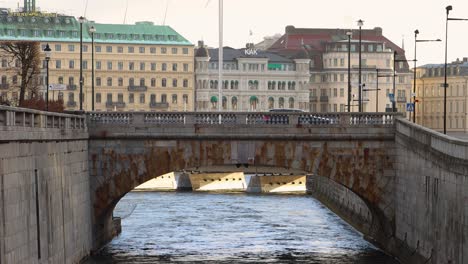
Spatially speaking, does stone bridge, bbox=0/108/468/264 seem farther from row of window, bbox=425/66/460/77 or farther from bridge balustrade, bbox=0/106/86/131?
row of window, bbox=425/66/460/77

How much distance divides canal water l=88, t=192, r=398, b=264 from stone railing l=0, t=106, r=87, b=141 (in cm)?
653

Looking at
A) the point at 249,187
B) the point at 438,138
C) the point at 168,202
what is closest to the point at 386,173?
the point at 438,138

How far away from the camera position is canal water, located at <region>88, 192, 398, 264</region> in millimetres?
59906

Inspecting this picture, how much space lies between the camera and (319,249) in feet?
209

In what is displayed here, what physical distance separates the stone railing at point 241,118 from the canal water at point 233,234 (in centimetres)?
655

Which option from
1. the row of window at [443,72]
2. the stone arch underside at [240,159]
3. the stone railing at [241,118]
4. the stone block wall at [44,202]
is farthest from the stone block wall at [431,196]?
the row of window at [443,72]

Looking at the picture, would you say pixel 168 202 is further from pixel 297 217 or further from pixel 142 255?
pixel 142 255

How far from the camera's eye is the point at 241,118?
6156 centimetres

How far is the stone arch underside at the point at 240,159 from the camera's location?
60656 millimetres

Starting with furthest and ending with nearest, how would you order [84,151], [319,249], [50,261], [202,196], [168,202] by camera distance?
Answer: 1. [202,196]
2. [168,202]
3. [319,249]
4. [84,151]
5. [50,261]

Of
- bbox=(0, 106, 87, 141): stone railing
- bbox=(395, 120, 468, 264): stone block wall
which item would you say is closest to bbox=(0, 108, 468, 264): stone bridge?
bbox=(395, 120, 468, 264): stone block wall

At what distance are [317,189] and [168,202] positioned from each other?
12996mm

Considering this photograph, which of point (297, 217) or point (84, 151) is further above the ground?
point (84, 151)

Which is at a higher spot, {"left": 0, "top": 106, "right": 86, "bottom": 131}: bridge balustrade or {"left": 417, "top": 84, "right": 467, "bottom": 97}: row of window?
{"left": 0, "top": 106, "right": 86, "bottom": 131}: bridge balustrade
